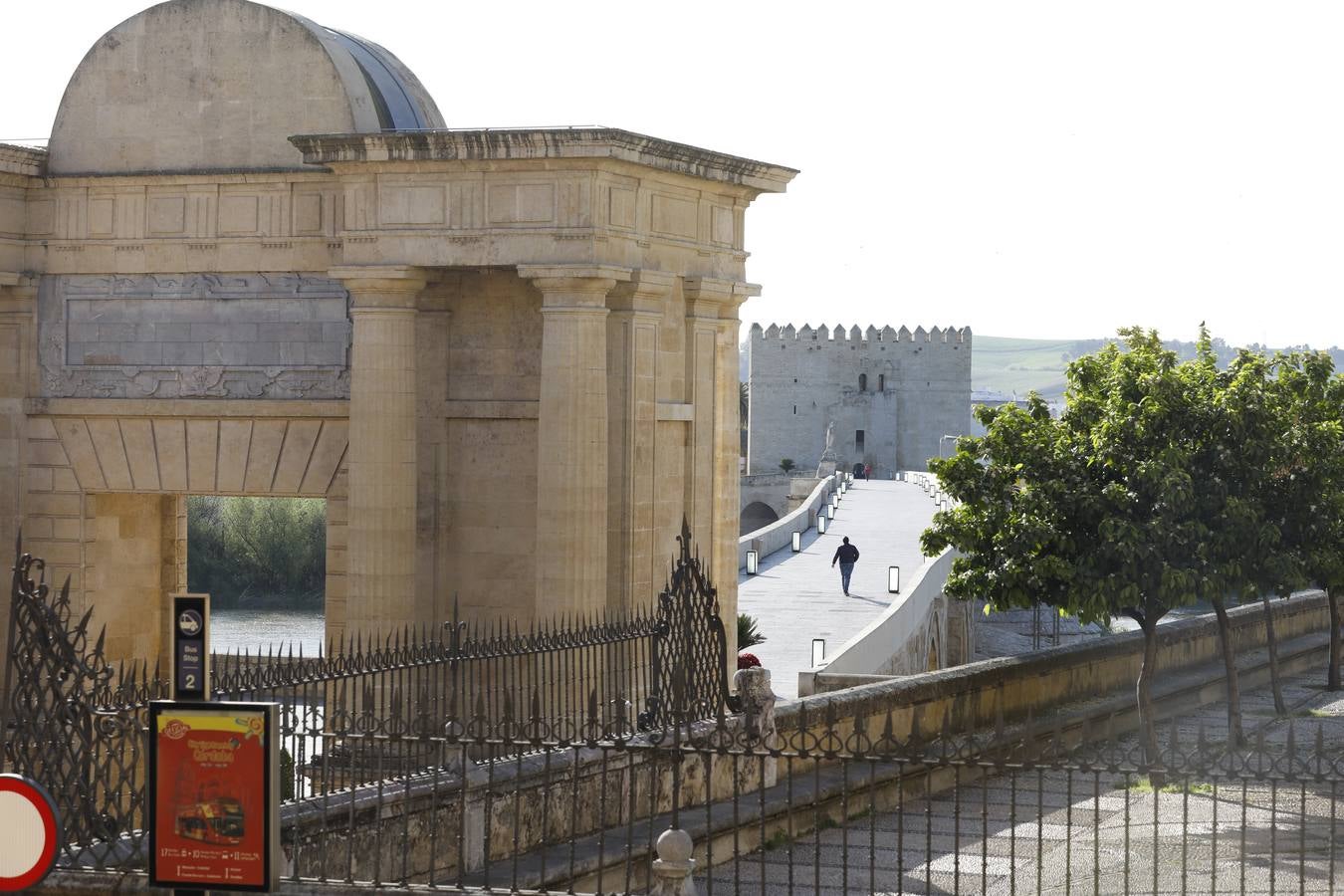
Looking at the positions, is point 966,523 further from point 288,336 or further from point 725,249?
point 288,336

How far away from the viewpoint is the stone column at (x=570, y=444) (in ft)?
49.0

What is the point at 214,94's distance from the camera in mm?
16234

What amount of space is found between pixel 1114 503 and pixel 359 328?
21.0ft

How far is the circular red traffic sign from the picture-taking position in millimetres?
7301

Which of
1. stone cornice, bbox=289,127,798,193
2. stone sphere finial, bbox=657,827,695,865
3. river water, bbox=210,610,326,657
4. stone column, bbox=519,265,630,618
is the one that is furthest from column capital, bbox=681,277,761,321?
river water, bbox=210,610,326,657

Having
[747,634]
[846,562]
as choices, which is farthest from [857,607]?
[747,634]

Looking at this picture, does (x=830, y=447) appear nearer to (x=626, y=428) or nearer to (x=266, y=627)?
(x=266, y=627)

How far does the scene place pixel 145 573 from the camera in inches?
674

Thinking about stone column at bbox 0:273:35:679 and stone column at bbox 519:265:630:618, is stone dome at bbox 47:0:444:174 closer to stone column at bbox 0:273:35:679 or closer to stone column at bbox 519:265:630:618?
stone column at bbox 0:273:35:679

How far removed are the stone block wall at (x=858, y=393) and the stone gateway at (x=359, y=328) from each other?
82.2 metres

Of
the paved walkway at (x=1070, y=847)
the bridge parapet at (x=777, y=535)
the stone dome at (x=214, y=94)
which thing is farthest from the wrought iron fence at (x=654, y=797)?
the bridge parapet at (x=777, y=535)

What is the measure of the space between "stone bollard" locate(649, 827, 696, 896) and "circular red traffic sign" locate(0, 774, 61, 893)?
7.99 ft

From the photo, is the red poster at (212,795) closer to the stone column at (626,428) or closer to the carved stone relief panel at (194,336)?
the stone column at (626,428)

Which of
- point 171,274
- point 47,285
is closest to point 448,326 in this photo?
point 171,274
